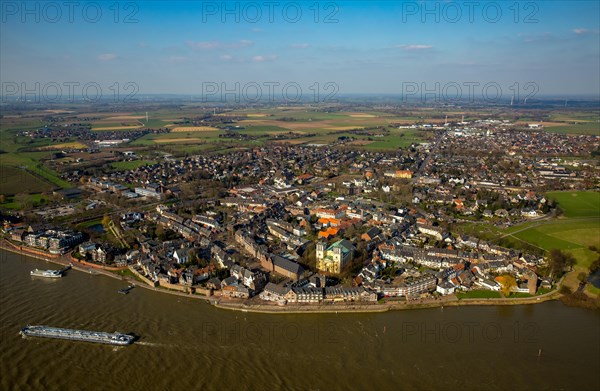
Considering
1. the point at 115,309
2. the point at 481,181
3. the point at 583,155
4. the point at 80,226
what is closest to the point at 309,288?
the point at 115,309

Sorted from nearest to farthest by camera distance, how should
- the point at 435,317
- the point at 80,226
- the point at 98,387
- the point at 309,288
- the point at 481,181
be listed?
the point at 98,387 < the point at 435,317 < the point at 309,288 < the point at 80,226 < the point at 481,181

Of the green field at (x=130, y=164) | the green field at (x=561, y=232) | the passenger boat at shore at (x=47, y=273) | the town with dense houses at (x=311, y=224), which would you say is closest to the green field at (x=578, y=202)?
the green field at (x=561, y=232)

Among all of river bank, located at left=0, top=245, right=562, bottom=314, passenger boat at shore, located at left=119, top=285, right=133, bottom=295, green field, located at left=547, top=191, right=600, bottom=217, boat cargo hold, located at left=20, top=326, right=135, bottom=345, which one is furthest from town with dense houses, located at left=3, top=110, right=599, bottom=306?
boat cargo hold, located at left=20, top=326, right=135, bottom=345

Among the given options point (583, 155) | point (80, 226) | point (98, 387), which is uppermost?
point (583, 155)

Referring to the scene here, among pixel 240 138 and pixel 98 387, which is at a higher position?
pixel 240 138

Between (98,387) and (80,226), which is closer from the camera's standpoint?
(98,387)

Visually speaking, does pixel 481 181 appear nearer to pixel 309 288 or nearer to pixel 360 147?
pixel 360 147
